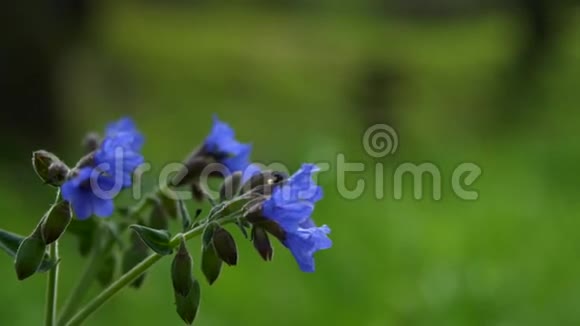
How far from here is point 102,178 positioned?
80cm

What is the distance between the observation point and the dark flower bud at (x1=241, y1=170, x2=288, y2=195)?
838mm

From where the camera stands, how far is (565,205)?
93.4 inches

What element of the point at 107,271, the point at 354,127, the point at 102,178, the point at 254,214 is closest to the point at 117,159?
the point at 102,178

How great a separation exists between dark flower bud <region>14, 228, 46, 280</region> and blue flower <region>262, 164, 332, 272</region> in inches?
7.7

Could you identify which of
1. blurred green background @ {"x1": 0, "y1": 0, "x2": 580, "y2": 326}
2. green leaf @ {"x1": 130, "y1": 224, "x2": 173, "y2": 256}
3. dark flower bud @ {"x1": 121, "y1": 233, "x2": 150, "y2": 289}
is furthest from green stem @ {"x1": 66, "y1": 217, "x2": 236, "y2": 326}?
blurred green background @ {"x1": 0, "y1": 0, "x2": 580, "y2": 326}

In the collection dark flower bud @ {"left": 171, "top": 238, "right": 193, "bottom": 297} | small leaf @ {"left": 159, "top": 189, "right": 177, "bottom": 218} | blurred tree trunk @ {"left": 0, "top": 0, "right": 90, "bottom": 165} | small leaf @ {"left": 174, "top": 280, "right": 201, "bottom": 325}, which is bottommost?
small leaf @ {"left": 174, "top": 280, "right": 201, "bottom": 325}

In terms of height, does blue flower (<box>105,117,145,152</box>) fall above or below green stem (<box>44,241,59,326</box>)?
above

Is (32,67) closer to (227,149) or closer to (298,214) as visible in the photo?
(227,149)

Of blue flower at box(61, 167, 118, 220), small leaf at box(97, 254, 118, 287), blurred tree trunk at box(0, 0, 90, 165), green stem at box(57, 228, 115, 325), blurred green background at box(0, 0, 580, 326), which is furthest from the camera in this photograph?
blurred tree trunk at box(0, 0, 90, 165)

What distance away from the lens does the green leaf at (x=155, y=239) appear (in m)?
0.78

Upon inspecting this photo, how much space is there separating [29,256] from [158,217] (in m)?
0.21

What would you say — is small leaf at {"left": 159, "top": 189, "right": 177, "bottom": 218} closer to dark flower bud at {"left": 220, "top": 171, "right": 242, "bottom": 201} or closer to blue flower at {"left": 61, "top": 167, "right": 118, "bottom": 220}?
dark flower bud at {"left": 220, "top": 171, "right": 242, "bottom": 201}

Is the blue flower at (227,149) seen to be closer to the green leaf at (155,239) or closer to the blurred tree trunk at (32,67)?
the green leaf at (155,239)

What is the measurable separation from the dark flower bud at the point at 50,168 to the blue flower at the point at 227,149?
26 cm
